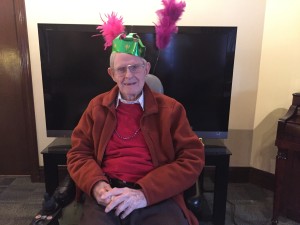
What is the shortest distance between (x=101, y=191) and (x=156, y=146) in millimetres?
329

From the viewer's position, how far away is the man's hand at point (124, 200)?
45.0 inches

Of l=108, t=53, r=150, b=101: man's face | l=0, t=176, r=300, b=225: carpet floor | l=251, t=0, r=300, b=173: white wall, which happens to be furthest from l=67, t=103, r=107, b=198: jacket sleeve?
l=251, t=0, r=300, b=173: white wall

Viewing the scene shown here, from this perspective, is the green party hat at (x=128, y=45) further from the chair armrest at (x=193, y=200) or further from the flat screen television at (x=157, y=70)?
the chair armrest at (x=193, y=200)

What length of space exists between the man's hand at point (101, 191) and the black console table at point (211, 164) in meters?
0.64

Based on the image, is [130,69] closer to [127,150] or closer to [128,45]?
[128,45]

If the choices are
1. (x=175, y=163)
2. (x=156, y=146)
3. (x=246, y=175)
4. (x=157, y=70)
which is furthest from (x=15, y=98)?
(x=246, y=175)

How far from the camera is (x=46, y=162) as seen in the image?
180 centimetres

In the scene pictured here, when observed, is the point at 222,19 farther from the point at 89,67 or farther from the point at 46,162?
the point at 46,162

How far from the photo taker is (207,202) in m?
2.04

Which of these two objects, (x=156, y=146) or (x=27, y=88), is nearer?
(x=156, y=146)

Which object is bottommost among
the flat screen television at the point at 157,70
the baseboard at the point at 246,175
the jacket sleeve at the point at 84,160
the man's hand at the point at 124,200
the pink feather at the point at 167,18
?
the baseboard at the point at 246,175

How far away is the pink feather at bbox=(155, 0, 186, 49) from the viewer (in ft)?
4.74

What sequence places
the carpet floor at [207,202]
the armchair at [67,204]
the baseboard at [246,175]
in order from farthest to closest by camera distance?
the baseboard at [246,175]
the carpet floor at [207,202]
the armchair at [67,204]

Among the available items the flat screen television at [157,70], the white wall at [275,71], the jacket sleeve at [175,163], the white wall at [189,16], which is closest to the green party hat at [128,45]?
the jacket sleeve at [175,163]
